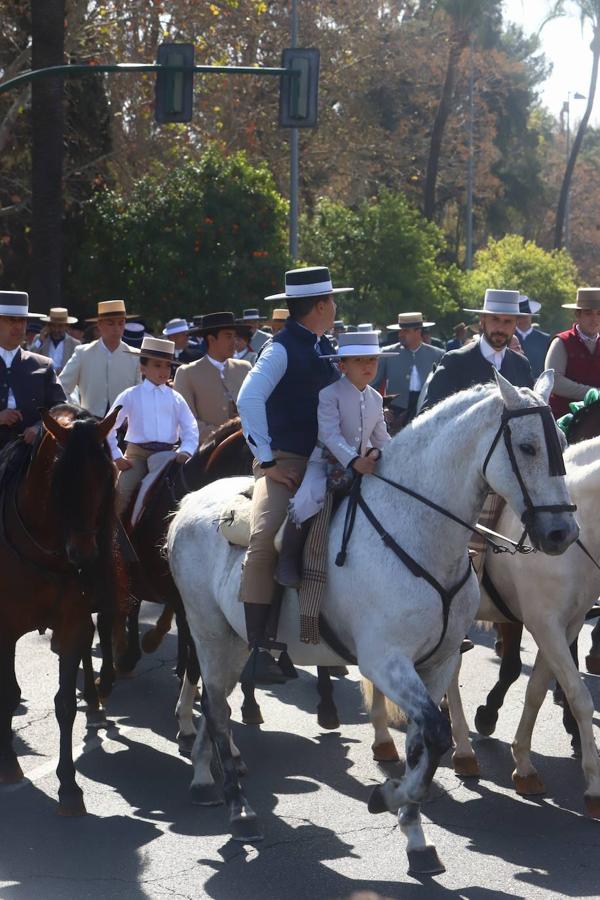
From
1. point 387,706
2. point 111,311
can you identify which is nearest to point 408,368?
point 111,311

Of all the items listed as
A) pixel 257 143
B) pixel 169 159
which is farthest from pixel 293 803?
pixel 257 143


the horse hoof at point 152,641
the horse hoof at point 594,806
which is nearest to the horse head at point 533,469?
the horse hoof at point 594,806

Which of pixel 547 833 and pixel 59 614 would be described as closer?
pixel 547 833

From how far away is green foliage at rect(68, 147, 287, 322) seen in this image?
82.3 feet

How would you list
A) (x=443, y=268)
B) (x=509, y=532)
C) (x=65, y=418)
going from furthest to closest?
(x=443, y=268), (x=509, y=532), (x=65, y=418)

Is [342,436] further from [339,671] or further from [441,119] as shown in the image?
[441,119]

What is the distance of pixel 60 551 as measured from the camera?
7.68 meters

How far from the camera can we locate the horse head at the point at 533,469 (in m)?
6.03

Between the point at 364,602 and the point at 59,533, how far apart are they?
1.97 metres

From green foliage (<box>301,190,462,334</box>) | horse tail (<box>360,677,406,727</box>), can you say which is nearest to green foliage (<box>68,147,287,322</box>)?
green foliage (<box>301,190,462,334</box>)

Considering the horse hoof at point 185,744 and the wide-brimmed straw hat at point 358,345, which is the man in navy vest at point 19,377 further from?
the wide-brimmed straw hat at point 358,345

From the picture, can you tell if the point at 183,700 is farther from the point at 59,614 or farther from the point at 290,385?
the point at 290,385

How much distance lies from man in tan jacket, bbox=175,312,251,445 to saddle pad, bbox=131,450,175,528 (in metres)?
1.15

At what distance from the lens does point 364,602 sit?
21.5 feet
